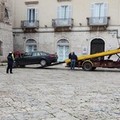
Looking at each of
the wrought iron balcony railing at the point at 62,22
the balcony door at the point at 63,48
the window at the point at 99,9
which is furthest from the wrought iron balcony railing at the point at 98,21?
the balcony door at the point at 63,48

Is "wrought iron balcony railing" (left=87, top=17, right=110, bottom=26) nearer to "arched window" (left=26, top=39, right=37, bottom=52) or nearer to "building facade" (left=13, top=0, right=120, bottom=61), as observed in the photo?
"building facade" (left=13, top=0, right=120, bottom=61)

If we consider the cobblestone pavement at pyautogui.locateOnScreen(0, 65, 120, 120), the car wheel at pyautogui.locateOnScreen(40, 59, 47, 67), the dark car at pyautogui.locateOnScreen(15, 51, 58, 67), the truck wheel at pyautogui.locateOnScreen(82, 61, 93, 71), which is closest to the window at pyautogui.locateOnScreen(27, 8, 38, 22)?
the dark car at pyautogui.locateOnScreen(15, 51, 58, 67)

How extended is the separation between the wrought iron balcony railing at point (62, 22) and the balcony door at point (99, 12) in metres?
2.61

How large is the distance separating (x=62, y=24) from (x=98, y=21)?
13.7ft

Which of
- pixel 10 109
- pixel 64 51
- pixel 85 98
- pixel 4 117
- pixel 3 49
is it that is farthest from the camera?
pixel 64 51

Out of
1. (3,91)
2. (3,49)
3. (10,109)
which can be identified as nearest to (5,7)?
(3,49)

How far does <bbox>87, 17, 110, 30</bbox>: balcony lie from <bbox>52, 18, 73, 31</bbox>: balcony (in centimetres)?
218

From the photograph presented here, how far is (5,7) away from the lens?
3725 cm

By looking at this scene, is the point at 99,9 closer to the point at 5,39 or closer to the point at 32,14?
the point at 32,14

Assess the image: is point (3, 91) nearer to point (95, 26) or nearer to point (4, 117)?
point (4, 117)

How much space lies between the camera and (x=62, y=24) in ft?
127

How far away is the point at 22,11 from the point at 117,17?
1133 cm

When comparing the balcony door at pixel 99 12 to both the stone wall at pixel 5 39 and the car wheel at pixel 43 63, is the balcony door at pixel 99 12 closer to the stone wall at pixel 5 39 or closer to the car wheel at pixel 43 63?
the car wheel at pixel 43 63

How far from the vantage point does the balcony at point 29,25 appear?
39.9m
